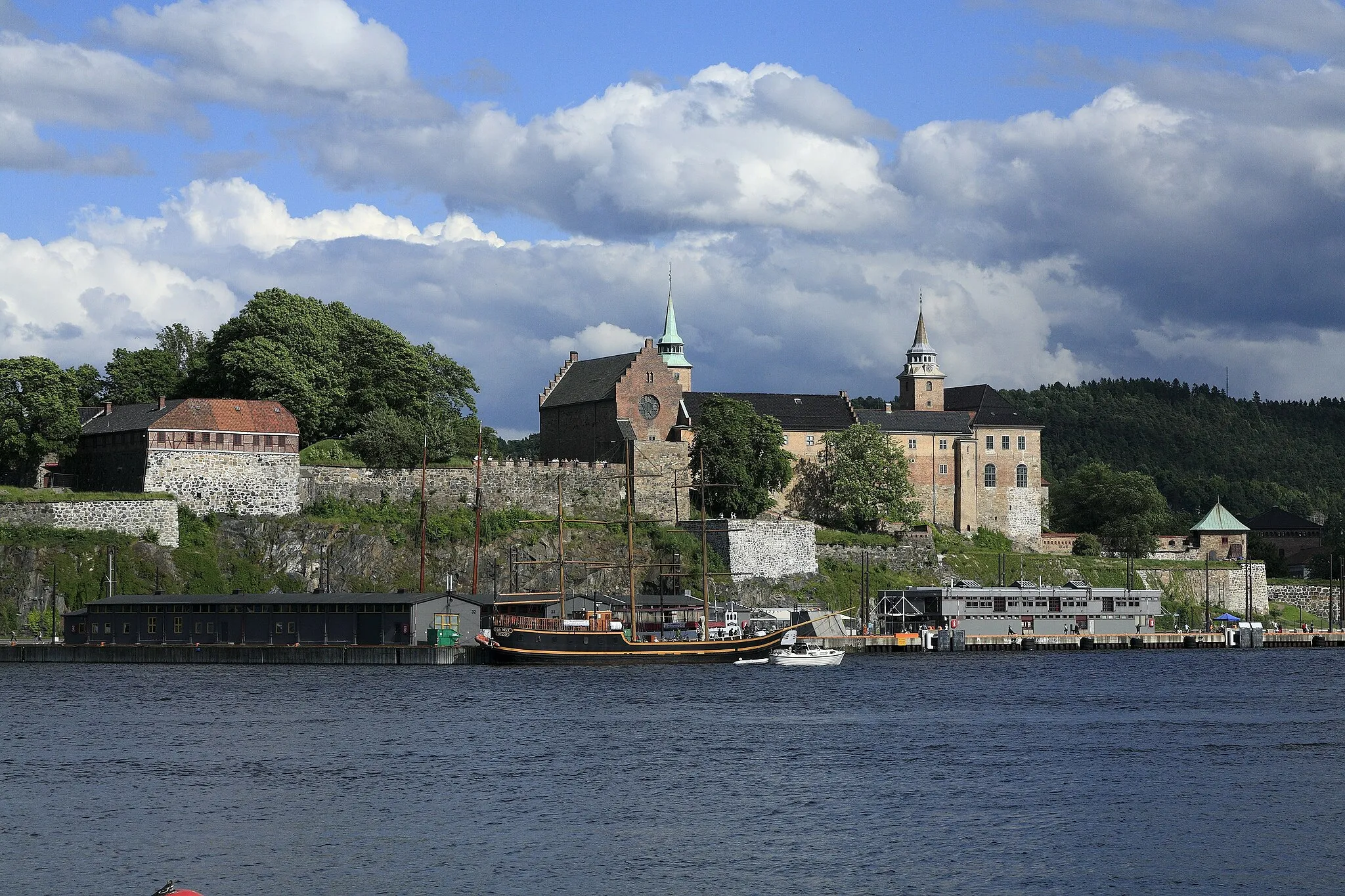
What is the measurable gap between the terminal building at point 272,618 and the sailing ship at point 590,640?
2.24 meters

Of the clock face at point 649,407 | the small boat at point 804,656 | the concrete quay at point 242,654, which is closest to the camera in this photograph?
the concrete quay at point 242,654

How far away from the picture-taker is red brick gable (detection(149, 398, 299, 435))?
90.1 metres

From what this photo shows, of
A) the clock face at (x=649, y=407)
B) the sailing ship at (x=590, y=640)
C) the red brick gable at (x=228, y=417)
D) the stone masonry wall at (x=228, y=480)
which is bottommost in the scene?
the sailing ship at (x=590, y=640)

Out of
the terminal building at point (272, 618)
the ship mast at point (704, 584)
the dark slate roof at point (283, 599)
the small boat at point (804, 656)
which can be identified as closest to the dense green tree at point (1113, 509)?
the ship mast at point (704, 584)

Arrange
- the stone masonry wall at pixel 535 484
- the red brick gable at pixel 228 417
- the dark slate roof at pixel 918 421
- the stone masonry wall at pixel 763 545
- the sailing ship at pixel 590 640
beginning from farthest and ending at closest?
1. the dark slate roof at pixel 918 421
2. the stone masonry wall at pixel 763 545
3. the stone masonry wall at pixel 535 484
4. the red brick gable at pixel 228 417
5. the sailing ship at pixel 590 640

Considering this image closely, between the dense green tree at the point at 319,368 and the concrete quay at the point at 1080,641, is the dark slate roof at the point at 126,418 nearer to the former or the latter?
the dense green tree at the point at 319,368

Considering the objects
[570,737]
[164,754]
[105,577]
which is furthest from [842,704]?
[105,577]

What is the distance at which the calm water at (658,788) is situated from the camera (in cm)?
3447

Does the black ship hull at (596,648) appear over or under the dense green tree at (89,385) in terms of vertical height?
under

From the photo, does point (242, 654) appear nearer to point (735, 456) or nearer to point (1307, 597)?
point (735, 456)

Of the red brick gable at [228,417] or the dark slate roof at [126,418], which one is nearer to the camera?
the red brick gable at [228,417]

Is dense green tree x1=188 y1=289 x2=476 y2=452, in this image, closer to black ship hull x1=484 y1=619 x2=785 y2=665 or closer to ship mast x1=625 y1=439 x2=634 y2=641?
ship mast x1=625 y1=439 x2=634 y2=641

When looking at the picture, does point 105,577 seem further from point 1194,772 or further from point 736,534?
point 1194,772

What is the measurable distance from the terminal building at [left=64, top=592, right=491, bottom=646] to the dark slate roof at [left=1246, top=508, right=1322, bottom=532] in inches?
4267
